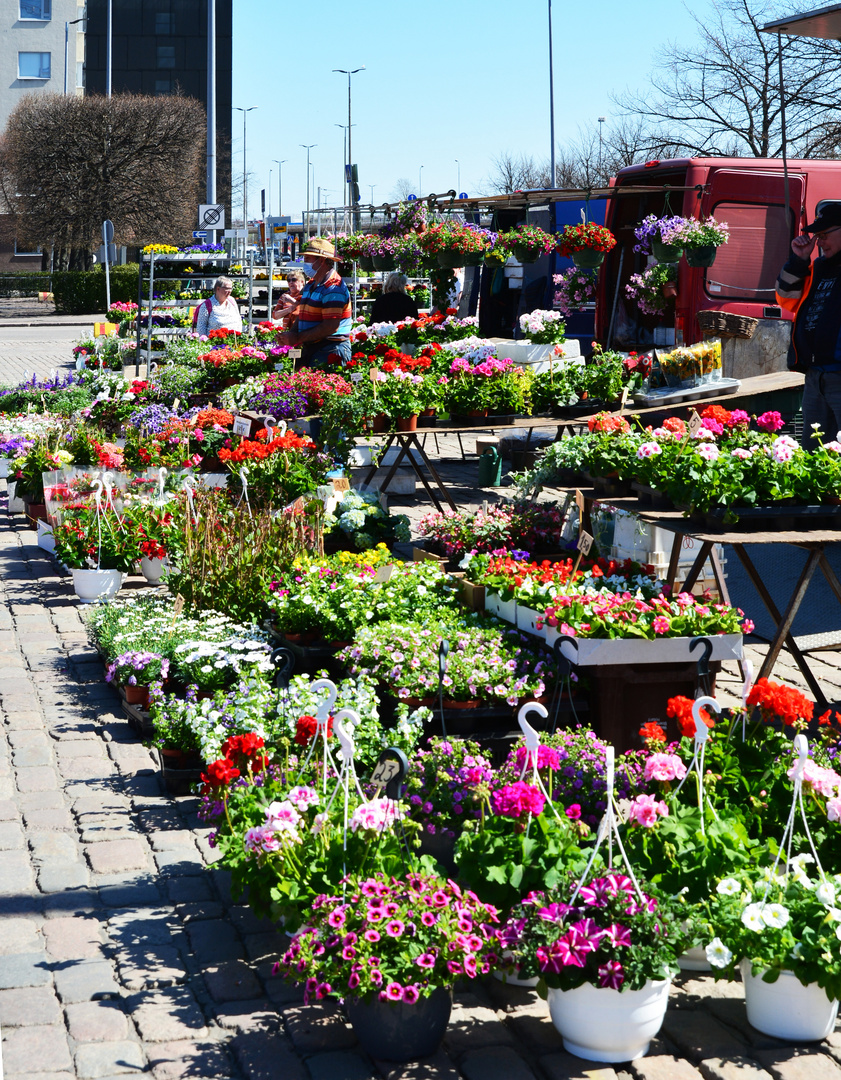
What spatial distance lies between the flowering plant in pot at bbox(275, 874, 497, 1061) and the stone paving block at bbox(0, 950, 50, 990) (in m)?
0.83

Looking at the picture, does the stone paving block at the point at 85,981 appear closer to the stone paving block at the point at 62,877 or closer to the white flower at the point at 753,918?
the stone paving block at the point at 62,877

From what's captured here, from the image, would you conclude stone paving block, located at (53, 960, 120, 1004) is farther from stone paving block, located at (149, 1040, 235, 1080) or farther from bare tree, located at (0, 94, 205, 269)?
bare tree, located at (0, 94, 205, 269)

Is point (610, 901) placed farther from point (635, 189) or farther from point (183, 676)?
point (635, 189)

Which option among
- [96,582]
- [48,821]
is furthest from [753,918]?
[96,582]

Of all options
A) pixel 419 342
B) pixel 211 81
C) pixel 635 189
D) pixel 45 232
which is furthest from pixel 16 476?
pixel 45 232

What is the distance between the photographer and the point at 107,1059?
2.93 meters

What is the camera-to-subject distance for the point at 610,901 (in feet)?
9.36

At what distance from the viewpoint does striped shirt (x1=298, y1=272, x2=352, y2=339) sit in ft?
33.3

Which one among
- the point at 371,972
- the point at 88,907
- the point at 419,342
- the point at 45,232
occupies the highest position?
the point at 45,232

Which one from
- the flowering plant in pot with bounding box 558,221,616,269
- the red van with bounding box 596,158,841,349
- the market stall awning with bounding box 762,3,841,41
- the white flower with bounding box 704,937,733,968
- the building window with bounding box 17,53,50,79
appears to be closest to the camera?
the white flower with bounding box 704,937,733,968

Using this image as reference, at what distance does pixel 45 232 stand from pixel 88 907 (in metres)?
40.5

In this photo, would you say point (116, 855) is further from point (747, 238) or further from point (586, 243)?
point (747, 238)

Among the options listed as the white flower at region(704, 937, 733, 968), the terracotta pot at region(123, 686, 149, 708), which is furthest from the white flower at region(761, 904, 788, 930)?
the terracotta pot at region(123, 686, 149, 708)

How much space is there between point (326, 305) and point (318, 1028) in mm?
7947
